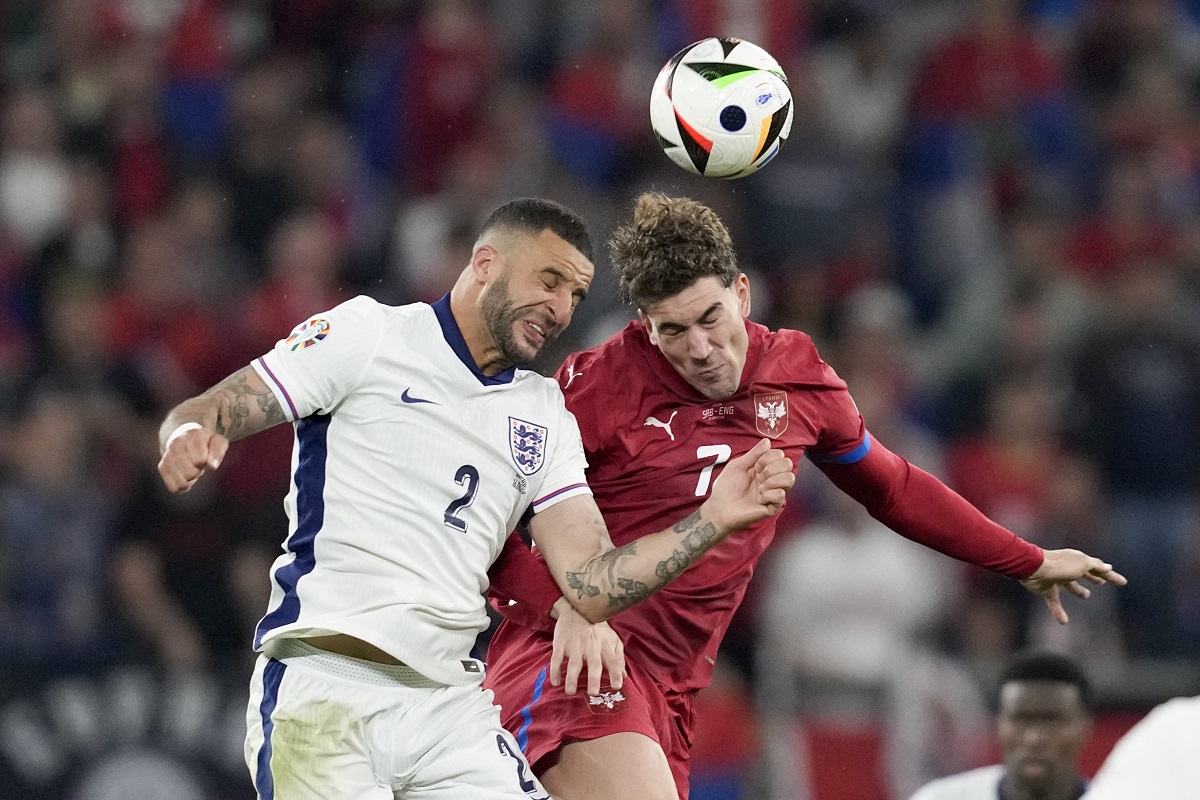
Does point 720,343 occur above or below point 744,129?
below

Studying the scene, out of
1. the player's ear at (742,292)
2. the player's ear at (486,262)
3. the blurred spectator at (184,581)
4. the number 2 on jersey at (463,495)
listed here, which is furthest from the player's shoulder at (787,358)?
the blurred spectator at (184,581)

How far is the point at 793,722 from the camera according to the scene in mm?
8938

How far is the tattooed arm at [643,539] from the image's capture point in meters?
4.80

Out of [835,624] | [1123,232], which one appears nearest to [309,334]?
[835,624]

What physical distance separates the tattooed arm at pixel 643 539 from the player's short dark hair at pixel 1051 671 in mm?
2331

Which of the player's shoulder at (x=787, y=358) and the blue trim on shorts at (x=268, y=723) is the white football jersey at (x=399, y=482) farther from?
the player's shoulder at (x=787, y=358)

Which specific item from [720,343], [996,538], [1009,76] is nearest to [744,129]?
[720,343]

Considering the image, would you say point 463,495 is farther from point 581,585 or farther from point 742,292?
point 742,292

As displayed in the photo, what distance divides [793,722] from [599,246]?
9.10 ft

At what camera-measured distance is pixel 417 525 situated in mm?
4926

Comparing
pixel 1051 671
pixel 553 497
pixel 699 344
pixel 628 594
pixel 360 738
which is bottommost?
pixel 1051 671

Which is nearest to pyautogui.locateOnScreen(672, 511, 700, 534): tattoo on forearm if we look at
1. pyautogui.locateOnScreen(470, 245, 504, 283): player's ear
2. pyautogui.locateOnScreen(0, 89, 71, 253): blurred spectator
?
pyautogui.locateOnScreen(470, 245, 504, 283): player's ear

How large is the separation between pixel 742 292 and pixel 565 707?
1302 millimetres

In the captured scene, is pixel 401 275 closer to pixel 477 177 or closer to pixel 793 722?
pixel 477 177
